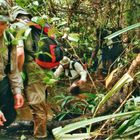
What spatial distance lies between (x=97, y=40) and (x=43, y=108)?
2547 millimetres

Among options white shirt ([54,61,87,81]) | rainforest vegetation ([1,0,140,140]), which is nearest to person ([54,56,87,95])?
white shirt ([54,61,87,81])

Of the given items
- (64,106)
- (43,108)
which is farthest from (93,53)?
(43,108)

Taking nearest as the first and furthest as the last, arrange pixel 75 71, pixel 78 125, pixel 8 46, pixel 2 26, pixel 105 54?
pixel 78 125 < pixel 2 26 < pixel 8 46 < pixel 75 71 < pixel 105 54

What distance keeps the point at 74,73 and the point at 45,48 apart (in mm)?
3171

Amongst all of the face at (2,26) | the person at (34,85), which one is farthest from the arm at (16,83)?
the person at (34,85)

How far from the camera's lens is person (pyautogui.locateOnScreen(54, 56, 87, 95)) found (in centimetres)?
744

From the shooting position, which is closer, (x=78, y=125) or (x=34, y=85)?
(x=78, y=125)

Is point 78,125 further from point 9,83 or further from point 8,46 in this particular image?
point 9,83

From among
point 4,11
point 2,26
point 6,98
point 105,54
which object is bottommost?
point 105,54

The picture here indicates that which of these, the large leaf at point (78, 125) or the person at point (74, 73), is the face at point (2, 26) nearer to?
the large leaf at point (78, 125)

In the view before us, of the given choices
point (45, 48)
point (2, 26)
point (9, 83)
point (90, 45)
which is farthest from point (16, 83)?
point (90, 45)

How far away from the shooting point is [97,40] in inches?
290

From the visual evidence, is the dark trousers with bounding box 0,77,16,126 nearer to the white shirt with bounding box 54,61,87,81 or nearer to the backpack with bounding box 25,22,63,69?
the backpack with bounding box 25,22,63,69

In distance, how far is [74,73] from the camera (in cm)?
775
